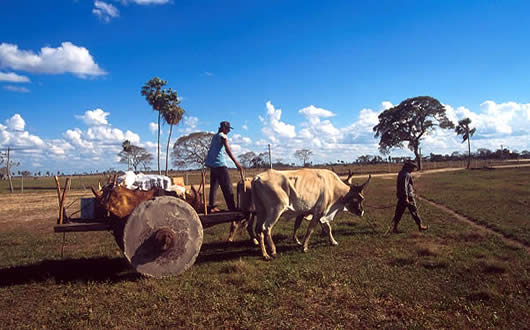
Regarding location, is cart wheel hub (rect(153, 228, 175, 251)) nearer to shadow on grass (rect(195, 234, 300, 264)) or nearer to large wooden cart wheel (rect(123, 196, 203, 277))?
large wooden cart wheel (rect(123, 196, 203, 277))

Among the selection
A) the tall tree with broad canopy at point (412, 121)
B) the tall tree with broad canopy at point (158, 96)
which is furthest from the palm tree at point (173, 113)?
the tall tree with broad canopy at point (412, 121)

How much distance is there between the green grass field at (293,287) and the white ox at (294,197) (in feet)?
2.19

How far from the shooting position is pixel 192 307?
16.0 ft

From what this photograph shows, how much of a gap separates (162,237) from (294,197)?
130 inches

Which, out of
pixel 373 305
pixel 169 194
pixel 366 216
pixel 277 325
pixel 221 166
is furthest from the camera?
pixel 366 216

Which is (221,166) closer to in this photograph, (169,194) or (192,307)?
(169,194)

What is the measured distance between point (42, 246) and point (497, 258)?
11.9m

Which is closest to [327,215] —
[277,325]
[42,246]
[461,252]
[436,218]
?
[461,252]

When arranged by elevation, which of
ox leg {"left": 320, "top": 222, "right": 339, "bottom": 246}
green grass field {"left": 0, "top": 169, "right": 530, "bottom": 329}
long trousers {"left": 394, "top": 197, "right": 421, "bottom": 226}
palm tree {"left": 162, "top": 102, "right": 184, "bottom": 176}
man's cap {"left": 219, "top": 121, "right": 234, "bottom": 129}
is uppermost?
palm tree {"left": 162, "top": 102, "right": 184, "bottom": 176}

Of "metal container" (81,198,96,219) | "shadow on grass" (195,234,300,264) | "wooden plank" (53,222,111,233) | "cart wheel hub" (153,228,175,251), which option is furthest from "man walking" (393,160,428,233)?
"metal container" (81,198,96,219)

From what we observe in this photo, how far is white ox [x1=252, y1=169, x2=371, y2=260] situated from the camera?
24.6ft

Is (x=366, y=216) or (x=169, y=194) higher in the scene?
(x=169, y=194)

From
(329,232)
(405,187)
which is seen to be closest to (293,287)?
(329,232)

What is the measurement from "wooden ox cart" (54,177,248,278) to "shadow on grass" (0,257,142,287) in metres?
0.85
